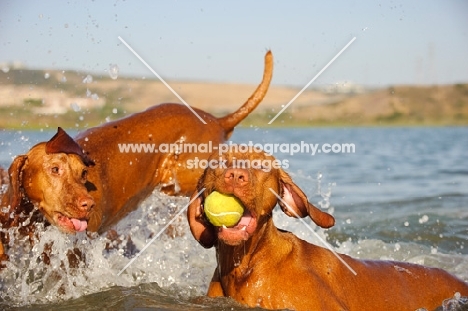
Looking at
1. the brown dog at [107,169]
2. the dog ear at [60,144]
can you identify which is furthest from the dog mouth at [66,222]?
the dog ear at [60,144]

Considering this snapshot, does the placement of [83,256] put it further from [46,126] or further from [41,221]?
[46,126]

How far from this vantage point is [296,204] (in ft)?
16.5

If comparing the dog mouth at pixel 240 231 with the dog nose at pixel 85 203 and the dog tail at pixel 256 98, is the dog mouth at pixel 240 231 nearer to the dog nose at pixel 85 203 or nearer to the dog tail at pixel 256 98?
the dog nose at pixel 85 203

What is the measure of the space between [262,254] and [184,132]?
8.63 feet

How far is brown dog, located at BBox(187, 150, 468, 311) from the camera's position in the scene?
15.7 ft

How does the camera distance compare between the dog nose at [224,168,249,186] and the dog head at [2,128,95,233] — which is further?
the dog head at [2,128,95,233]

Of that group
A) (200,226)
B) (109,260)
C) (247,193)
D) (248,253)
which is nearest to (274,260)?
(248,253)

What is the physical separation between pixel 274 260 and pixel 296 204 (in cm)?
38

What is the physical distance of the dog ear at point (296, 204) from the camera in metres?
5.03

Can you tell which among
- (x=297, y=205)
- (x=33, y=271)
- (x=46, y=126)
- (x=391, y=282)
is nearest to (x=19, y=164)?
(x=33, y=271)

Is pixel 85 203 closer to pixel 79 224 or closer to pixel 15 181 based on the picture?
pixel 79 224

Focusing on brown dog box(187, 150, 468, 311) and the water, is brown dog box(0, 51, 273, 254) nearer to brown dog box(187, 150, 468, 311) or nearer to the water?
the water

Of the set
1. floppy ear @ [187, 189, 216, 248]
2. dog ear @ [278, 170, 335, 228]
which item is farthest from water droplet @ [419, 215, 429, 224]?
floppy ear @ [187, 189, 216, 248]

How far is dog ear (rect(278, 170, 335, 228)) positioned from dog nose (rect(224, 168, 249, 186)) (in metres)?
0.50
